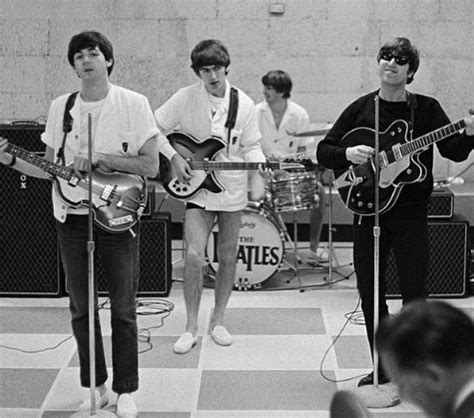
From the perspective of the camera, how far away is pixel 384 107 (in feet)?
14.2

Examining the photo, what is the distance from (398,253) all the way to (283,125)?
3.48 meters

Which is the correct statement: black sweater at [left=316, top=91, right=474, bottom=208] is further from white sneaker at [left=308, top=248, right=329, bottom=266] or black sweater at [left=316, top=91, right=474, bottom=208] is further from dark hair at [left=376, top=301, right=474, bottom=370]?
white sneaker at [left=308, top=248, right=329, bottom=266]

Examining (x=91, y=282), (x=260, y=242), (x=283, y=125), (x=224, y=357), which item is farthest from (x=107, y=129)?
(x=283, y=125)

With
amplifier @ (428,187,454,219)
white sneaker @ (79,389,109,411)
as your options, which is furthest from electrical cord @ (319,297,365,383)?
white sneaker @ (79,389,109,411)

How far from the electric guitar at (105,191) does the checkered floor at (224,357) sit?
0.85 m

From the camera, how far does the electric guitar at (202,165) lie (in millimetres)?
5223

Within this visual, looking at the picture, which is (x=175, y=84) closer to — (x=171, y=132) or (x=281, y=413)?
(x=171, y=132)

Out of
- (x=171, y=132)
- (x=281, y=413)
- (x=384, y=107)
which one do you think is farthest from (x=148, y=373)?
(x=384, y=107)

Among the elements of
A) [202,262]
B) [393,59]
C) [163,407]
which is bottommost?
[163,407]

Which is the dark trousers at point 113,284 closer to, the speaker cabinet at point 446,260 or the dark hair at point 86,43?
the dark hair at point 86,43

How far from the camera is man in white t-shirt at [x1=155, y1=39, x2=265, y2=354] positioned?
5.19 m

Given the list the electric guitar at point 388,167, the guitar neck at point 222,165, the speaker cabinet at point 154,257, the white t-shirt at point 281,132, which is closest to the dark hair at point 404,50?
the electric guitar at point 388,167

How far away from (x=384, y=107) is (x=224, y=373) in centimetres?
152

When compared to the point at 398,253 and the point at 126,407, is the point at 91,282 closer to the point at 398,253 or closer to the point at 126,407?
the point at 126,407
